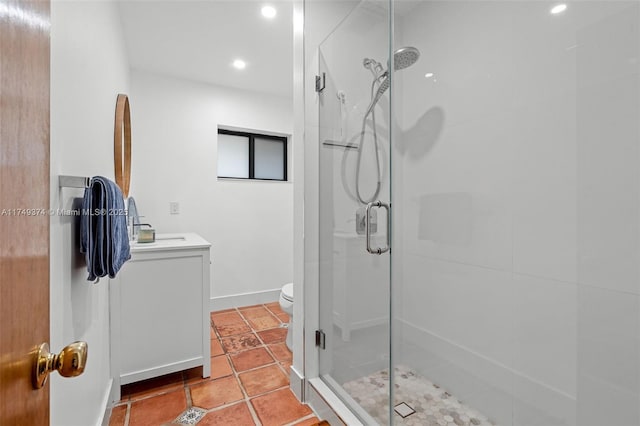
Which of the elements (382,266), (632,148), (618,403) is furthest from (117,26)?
(618,403)

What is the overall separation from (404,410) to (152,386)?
4.88ft

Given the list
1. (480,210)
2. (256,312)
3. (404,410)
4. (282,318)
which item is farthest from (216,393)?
(480,210)

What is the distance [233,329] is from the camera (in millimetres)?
2684

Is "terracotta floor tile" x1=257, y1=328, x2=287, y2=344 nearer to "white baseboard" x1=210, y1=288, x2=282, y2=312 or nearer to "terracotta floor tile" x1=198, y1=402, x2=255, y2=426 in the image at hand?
"white baseboard" x1=210, y1=288, x2=282, y2=312

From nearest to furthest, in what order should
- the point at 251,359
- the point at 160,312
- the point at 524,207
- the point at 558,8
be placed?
the point at 558,8
the point at 524,207
the point at 160,312
the point at 251,359

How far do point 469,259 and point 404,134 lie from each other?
0.88 m

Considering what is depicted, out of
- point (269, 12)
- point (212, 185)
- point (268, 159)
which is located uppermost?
point (269, 12)

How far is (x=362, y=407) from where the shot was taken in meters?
1.48

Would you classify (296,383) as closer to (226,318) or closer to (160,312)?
(160,312)

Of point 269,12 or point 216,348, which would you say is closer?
point 269,12

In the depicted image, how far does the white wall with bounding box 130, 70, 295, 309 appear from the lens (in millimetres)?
2840

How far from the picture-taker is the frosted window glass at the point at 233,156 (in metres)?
3.31

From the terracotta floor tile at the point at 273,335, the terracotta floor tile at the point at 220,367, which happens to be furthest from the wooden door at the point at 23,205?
the terracotta floor tile at the point at 273,335

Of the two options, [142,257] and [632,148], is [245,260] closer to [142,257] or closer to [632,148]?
[142,257]
